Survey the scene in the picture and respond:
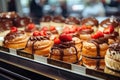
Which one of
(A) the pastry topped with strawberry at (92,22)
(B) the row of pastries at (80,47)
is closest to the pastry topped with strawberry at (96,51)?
(B) the row of pastries at (80,47)

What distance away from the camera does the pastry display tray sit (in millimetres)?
1335

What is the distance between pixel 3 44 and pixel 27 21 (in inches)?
30.8

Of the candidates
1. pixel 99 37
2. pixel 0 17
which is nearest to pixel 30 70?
pixel 99 37

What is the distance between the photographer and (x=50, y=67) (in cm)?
159

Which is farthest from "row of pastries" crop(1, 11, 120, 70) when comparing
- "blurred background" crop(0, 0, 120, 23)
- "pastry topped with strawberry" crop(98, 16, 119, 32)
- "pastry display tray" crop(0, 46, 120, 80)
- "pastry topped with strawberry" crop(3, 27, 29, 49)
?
"blurred background" crop(0, 0, 120, 23)

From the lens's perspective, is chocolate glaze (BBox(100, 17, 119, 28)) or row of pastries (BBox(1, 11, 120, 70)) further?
chocolate glaze (BBox(100, 17, 119, 28))

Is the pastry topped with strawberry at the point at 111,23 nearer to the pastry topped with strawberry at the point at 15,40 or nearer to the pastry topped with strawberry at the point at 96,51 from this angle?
the pastry topped with strawberry at the point at 96,51

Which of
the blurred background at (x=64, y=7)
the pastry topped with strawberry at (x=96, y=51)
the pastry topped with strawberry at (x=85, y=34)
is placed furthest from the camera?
the blurred background at (x=64, y=7)

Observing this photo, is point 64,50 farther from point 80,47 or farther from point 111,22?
point 111,22

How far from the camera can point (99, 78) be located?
4.25 ft

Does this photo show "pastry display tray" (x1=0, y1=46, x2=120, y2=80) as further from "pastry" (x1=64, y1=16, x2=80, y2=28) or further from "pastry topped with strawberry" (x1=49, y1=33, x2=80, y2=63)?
"pastry" (x1=64, y1=16, x2=80, y2=28)

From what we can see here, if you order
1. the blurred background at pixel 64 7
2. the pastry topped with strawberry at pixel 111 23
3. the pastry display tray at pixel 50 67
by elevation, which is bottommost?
the pastry display tray at pixel 50 67

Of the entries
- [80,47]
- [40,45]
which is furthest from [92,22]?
[40,45]

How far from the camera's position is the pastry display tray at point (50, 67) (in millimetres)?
1335
